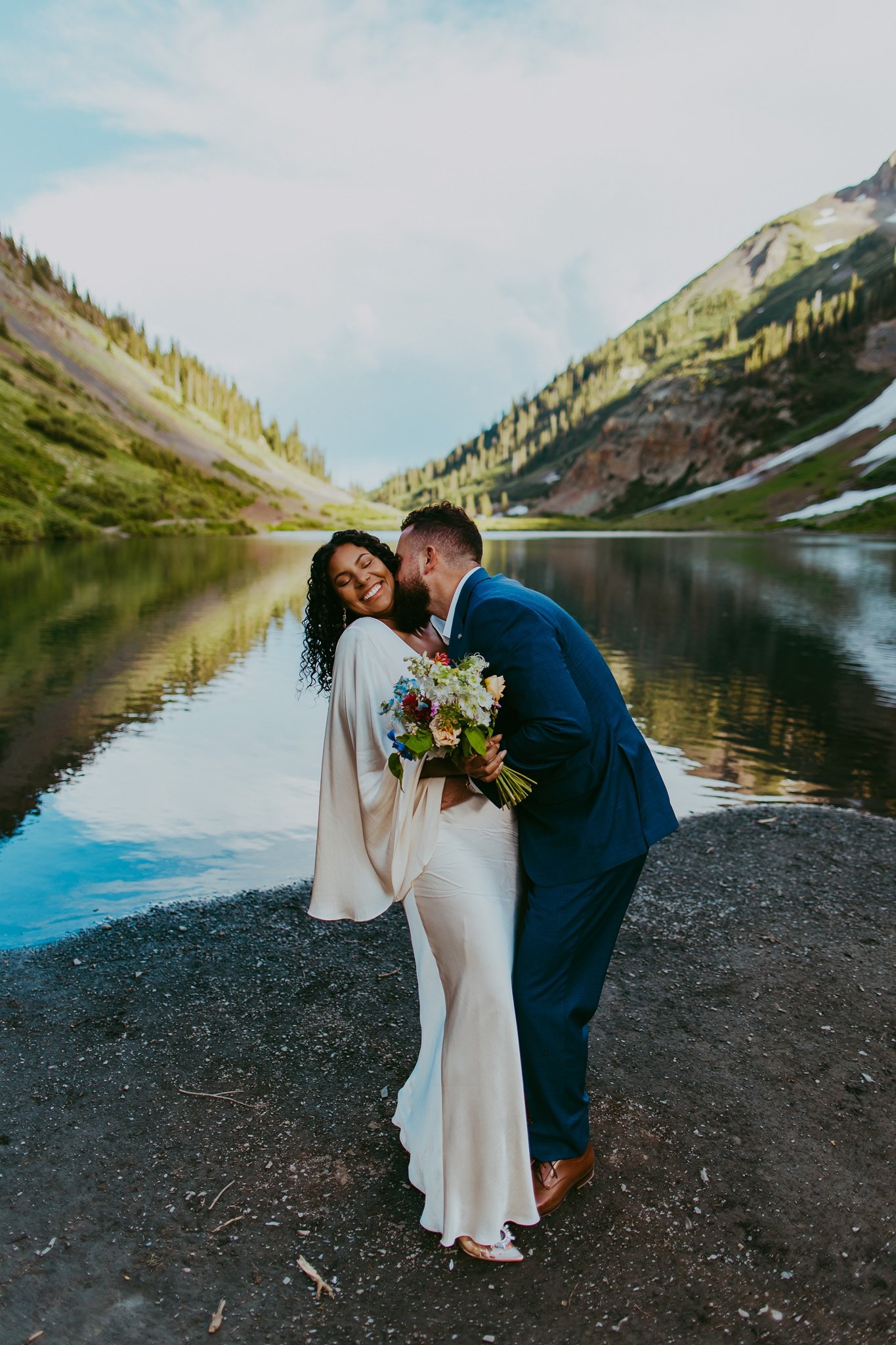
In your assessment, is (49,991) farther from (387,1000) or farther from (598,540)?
(598,540)

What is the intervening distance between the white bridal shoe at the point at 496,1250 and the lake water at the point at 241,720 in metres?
5.61

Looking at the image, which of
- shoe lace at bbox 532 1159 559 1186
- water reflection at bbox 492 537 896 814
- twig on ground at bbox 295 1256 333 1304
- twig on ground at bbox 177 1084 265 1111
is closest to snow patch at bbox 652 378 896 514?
water reflection at bbox 492 537 896 814

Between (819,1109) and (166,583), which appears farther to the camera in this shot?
(166,583)

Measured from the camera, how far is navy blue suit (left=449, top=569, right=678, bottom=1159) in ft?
10.9

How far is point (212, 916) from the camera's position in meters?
7.68

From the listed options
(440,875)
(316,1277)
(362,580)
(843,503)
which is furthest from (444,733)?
(843,503)

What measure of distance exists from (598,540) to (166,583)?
73.7 meters

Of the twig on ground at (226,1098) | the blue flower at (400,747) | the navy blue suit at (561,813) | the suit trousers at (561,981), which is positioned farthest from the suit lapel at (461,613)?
the twig on ground at (226,1098)

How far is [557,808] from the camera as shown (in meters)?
3.61

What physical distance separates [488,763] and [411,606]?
0.83 metres

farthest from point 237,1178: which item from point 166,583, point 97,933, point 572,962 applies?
point 166,583

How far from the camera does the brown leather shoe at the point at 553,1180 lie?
12.9 feet

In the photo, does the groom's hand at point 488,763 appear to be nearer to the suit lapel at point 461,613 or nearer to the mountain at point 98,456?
the suit lapel at point 461,613

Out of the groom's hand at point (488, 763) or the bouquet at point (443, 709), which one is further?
the groom's hand at point (488, 763)
